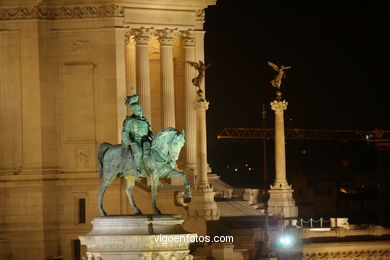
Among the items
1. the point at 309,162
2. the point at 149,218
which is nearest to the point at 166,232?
the point at 149,218

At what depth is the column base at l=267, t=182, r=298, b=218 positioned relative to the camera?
96.6 m

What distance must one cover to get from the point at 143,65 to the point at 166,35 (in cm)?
235

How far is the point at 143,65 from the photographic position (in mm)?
99125

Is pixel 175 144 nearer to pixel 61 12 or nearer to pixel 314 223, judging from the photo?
pixel 61 12

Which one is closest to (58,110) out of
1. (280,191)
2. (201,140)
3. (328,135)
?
(201,140)

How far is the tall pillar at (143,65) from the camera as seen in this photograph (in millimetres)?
98750

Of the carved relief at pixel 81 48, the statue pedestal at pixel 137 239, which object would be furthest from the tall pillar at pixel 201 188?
the statue pedestal at pixel 137 239

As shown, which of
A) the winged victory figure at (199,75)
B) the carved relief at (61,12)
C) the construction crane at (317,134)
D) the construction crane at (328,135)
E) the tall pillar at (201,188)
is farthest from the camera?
the construction crane at (317,134)

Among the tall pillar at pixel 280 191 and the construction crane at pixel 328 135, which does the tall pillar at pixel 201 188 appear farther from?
the construction crane at pixel 328 135

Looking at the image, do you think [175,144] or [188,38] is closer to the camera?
[175,144]

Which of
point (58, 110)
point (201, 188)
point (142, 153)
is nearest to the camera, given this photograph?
point (142, 153)

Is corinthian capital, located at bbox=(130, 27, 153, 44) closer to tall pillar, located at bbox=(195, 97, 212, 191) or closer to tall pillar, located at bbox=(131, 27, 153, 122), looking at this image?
tall pillar, located at bbox=(131, 27, 153, 122)

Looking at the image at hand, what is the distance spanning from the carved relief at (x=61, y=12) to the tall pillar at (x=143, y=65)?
6.60 feet

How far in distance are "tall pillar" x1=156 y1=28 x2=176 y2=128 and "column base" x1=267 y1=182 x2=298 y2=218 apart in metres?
7.96
